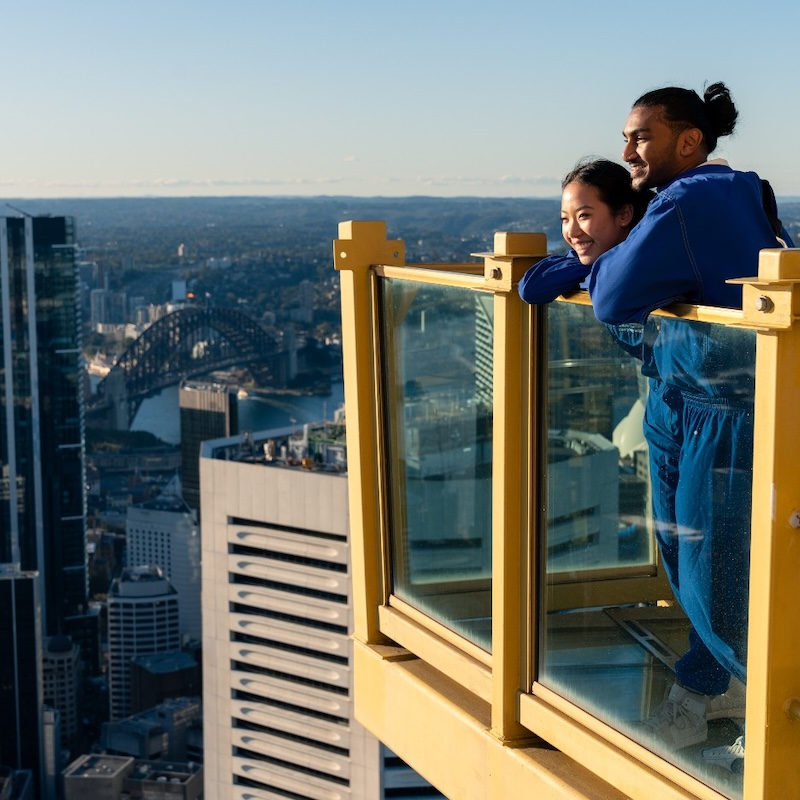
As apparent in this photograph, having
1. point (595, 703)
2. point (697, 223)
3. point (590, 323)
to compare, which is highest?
point (697, 223)

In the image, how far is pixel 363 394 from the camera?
2768 millimetres

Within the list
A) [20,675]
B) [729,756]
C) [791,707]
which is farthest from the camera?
[20,675]

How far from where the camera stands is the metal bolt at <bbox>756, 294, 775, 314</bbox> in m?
1.52

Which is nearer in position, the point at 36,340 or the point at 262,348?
the point at 36,340

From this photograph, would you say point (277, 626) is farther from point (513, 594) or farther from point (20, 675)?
point (513, 594)

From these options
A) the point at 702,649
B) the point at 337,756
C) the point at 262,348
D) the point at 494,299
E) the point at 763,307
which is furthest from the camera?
the point at 262,348

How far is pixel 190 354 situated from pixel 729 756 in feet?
284

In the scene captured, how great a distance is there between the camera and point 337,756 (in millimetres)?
36750

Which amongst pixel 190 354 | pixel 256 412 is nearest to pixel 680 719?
pixel 256 412

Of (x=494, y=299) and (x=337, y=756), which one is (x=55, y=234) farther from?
(x=494, y=299)

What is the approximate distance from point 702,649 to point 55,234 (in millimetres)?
66676

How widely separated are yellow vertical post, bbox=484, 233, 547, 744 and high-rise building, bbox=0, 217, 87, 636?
211ft

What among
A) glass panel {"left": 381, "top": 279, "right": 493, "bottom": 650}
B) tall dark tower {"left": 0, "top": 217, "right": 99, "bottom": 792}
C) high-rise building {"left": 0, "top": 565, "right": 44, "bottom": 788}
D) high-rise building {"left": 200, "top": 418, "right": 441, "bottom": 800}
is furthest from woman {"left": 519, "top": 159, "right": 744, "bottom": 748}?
tall dark tower {"left": 0, "top": 217, "right": 99, "bottom": 792}

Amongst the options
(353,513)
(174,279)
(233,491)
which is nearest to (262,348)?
(174,279)
